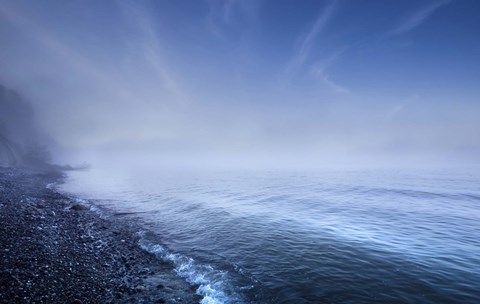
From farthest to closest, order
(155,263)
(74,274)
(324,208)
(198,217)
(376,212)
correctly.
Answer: (324,208), (376,212), (198,217), (155,263), (74,274)

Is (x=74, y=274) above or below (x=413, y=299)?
above

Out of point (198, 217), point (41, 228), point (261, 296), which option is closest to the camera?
point (261, 296)

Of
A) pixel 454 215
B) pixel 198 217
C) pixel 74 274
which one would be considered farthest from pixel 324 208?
pixel 74 274

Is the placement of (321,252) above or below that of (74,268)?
below

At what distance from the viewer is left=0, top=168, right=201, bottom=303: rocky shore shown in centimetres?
1041

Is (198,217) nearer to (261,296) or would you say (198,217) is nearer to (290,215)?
(290,215)

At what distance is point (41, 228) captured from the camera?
1809cm

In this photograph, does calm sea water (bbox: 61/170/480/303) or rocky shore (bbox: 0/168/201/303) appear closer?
rocky shore (bbox: 0/168/201/303)

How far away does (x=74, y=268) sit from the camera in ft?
42.5

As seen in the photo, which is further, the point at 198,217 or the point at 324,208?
the point at 324,208

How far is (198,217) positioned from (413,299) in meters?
25.7

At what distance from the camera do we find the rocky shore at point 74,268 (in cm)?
1041

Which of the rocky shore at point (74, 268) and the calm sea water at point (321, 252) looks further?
the calm sea water at point (321, 252)

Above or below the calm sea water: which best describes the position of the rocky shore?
above
